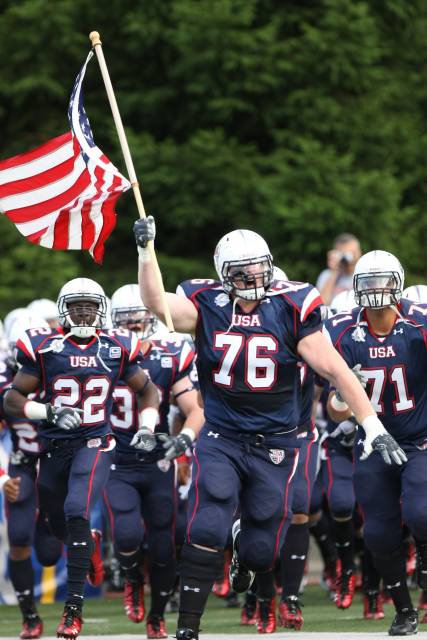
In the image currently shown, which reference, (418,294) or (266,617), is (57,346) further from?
(418,294)

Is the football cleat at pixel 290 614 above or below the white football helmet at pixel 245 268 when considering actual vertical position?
below

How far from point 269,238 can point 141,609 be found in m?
7.59

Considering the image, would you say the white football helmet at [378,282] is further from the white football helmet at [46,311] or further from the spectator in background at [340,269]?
the spectator in background at [340,269]

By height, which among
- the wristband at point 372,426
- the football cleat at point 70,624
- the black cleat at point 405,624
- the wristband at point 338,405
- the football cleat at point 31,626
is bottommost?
the black cleat at point 405,624

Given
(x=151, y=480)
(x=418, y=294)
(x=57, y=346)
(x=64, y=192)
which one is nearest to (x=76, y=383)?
(x=57, y=346)

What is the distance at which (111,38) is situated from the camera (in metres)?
19.2


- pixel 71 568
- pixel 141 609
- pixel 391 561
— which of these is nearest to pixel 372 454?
pixel 391 561

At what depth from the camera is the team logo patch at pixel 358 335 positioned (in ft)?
28.7

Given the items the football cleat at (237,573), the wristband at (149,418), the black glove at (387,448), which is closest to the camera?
the black glove at (387,448)

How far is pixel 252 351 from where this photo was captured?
7977 millimetres

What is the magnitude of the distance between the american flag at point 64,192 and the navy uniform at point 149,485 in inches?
56.2

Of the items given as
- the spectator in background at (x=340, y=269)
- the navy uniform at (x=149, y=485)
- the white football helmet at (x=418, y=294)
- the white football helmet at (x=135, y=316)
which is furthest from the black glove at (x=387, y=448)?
the spectator in background at (x=340, y=269)

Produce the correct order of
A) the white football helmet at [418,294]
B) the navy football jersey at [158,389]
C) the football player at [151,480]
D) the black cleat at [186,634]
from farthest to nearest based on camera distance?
the white football helmet at [418,294] → the navy football jersey at [158,389] → the football player at [151,480] → the black cleat at [186,634]

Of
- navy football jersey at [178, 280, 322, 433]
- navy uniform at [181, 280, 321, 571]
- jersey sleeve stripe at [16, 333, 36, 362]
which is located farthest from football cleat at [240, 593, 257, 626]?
navy football jersey at [178, 280, 322, 433]
